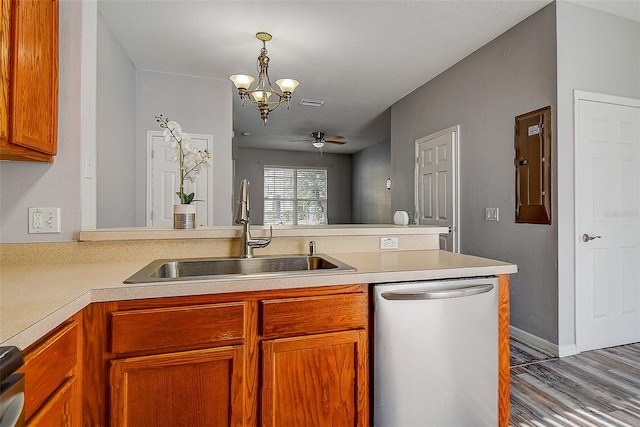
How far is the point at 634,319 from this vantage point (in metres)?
Result: 2.87

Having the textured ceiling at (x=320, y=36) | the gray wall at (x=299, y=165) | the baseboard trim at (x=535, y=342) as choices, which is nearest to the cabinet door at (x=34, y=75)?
the textured ceiling at (x=320, y=36)

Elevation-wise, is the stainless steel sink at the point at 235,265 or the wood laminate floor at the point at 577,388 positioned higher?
the stainless steel sink at the point at 235,265

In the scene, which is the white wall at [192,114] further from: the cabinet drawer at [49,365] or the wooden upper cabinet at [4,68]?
the cabinet drawer at [49,365]

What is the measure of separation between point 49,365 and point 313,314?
31.5 inches

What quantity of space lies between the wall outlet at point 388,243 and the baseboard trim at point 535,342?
166cm

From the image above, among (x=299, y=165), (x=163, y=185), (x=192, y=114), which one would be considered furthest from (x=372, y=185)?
(x=163, y=185)

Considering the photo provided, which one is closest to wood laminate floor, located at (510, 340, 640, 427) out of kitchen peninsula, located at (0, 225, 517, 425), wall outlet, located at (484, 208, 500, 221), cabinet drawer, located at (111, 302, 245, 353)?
kitchen peninsula, located at (0, 225, 517, 425)

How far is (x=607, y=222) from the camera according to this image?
275 cm

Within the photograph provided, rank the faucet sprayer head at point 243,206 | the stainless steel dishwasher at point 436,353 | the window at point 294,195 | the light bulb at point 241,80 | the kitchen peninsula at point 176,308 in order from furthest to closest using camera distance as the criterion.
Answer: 1. the window at point 294,195
2. the light bulb at point 241,80
3. the faucet sprayer head at point 243,206
4. the stainless steel dishwasher at point 436,353
5. the kitchen peninsula at point 176,308

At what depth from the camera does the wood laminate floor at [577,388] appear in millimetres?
1841

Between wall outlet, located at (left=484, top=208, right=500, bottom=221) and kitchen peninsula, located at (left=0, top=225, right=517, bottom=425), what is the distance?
1.84m

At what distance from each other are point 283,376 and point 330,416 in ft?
0.85

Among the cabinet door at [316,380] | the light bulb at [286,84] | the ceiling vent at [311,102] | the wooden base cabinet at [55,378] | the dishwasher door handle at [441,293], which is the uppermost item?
the ceiling vent at [311,102]

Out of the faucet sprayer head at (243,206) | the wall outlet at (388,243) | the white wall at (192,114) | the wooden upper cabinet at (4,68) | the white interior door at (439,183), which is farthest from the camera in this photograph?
the white wall at (192,114)
